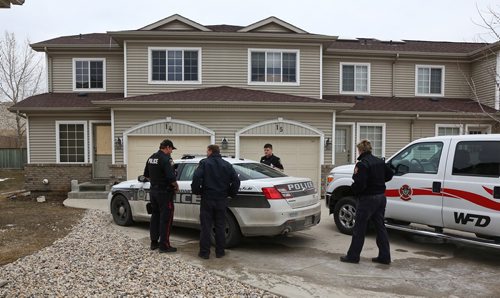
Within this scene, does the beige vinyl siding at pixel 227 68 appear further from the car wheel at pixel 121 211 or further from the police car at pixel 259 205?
the police car at pixel 259 205

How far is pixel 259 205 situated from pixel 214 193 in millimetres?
807

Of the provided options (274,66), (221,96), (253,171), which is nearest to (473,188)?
(253,171)

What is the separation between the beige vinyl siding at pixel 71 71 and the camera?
637 inches

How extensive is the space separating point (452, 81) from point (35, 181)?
1822 centimetres

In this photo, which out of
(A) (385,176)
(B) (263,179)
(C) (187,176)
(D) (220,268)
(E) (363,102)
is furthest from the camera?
(E) (363,102)

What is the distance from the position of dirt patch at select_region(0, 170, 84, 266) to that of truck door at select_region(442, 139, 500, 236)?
22.8ft

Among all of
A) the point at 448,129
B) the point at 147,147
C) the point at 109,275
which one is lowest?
the point at 109,275

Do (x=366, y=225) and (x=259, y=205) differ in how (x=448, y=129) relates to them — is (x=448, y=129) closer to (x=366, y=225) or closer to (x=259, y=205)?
(x=366, y=225)

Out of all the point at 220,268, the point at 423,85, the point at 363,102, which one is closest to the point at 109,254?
the point at 220,268

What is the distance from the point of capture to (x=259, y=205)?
643 centimetres

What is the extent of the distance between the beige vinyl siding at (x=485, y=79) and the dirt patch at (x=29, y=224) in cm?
1661

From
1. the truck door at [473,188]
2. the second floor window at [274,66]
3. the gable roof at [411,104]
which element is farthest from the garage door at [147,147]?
the truck door at [473,188]

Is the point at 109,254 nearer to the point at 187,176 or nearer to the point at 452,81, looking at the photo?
the point at 187,176

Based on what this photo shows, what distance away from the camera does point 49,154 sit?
596 inches
